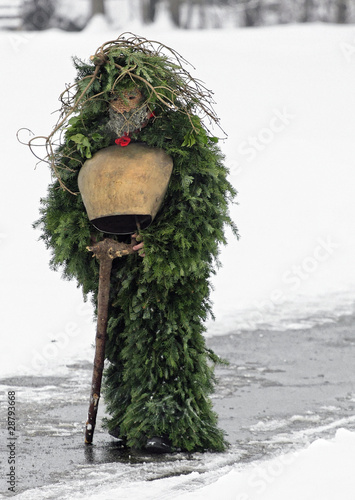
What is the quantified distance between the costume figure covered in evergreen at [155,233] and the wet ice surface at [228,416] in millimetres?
289

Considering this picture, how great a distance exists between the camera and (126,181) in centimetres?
493

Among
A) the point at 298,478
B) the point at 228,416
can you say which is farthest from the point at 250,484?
the point at 228,416

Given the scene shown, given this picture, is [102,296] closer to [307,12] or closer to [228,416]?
[228,416]

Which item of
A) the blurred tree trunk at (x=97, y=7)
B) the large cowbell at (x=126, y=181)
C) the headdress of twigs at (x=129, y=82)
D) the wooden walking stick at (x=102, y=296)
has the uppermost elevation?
the blurred tree trunk at (x=97, y=7)

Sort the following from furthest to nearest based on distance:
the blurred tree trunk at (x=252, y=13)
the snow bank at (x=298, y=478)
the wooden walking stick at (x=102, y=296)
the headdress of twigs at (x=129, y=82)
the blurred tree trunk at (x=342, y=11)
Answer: the blurred tree trunk at (x=252, y=13) → the blurred tree trunk at (x=342, y=11) → the wooden walking stick at (x=102, y=296) → the headdress of twigs at (x=129, y=82) → the snow bank at (x=298, y=478)

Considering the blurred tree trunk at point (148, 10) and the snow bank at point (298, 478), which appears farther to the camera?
the blurred tree trunk at point (148, 10)

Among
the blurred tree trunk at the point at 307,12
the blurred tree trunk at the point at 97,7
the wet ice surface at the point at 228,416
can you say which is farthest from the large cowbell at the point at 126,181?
the blurred tree trunk at the point at 307,12

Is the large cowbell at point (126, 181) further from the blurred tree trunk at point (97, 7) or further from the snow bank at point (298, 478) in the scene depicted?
the blurred tree trunk at point (97, 7)

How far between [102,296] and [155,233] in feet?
1.82

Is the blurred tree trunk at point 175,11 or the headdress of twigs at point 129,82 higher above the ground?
the blurred tree trunk at point 175,11

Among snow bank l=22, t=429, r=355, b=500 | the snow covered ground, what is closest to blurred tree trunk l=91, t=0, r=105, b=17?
the snow covered ground

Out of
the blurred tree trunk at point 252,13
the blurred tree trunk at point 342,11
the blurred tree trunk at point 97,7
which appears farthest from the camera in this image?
the blurred tree trunk at point 252,13

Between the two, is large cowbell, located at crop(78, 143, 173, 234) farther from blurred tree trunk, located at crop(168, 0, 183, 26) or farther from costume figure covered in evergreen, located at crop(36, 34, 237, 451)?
blurred tree trunk, located at crop(168, 0, 183, 26)

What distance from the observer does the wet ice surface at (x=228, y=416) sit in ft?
15.6
